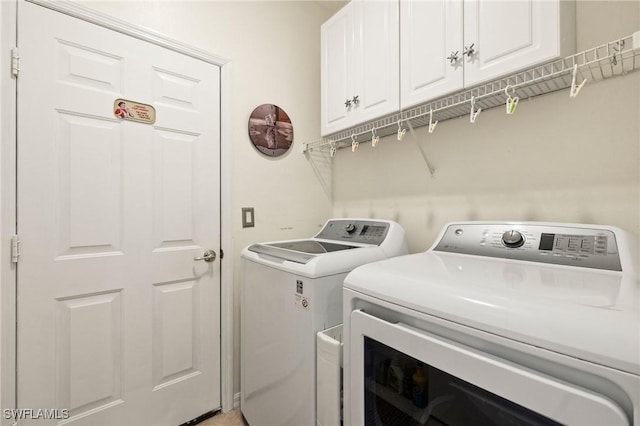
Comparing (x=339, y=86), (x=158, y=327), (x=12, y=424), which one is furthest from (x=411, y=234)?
(x=12, y=424)

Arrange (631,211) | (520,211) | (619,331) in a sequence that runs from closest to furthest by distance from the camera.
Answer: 1. (619,331)
2. (631,211)
3. (520,211)

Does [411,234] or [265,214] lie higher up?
[265,214]

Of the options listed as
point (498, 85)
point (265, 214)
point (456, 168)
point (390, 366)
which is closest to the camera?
point (390, 366)

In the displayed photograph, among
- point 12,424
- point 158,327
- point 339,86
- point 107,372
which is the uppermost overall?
point 339,86

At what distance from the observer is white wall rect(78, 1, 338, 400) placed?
68.2 inches

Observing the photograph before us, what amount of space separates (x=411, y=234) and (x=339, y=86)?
1029mm

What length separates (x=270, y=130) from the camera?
2.01m

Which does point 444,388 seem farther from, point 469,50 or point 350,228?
point 469,50

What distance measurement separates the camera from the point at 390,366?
Answer: 0.88 metres

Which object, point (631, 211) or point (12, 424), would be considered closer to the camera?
point (631, 211)

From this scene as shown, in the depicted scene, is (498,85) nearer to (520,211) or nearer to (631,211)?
(520,211)

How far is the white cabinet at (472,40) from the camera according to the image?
99cm

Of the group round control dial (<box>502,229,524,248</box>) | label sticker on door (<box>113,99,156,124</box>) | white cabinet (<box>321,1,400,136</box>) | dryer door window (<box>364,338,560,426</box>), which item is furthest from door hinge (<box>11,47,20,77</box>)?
round control dial (<box>502,229,524,248</box>)

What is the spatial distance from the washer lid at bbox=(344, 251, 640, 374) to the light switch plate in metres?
1.12
